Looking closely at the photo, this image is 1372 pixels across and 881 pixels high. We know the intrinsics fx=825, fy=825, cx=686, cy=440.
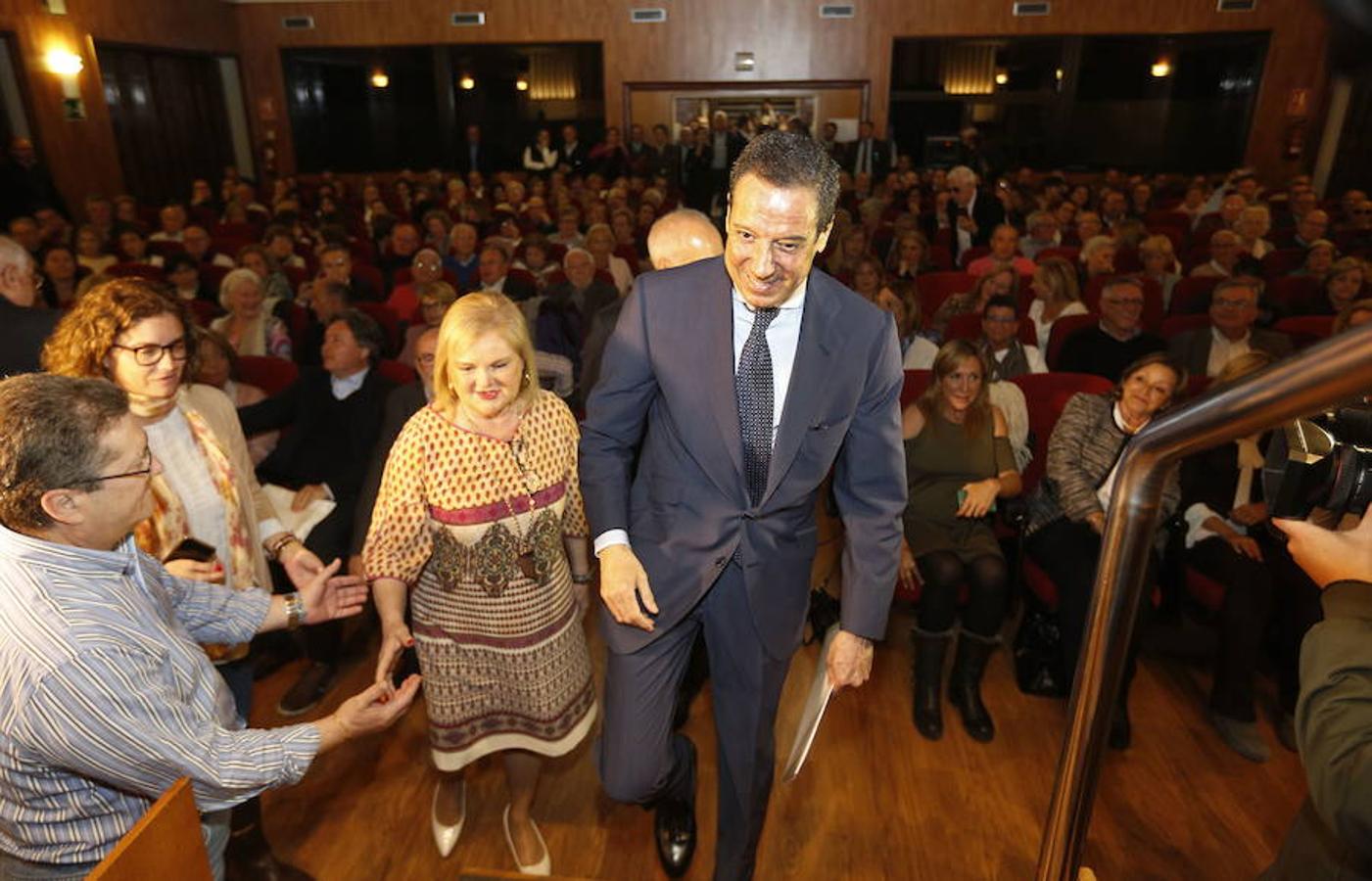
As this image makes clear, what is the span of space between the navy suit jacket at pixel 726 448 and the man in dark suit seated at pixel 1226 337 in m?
3.16

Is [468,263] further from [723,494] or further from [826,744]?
[723,494]

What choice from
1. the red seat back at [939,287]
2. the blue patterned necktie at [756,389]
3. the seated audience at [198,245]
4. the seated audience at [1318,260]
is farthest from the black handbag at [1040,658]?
the seated audience at [198,245]

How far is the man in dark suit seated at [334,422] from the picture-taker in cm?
318

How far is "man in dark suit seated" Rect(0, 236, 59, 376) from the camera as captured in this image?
2766 mm

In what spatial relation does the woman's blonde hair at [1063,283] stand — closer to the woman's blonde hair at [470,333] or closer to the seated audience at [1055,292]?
the seated audience at [1055,292]

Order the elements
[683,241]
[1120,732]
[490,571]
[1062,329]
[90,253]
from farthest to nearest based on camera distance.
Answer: [90,253]
[1062,329]
[1120,732]
[683,241]
[490,571]

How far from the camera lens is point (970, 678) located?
2.90 metres

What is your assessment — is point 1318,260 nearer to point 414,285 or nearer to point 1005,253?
point 1005,253

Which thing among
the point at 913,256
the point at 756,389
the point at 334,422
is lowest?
the point at 334,422

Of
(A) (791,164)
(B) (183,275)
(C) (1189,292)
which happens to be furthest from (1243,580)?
(B) (183,275)

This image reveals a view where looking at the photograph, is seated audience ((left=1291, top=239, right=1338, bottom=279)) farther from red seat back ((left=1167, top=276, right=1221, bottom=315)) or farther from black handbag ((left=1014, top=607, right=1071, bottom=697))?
black handbag ((left=1014, top=607, right=1071, bottom=697))

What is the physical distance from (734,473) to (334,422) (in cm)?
218

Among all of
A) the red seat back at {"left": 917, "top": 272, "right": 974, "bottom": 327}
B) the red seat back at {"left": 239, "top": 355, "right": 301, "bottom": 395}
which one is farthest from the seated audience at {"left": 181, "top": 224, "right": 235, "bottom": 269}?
the red seat back at {"left": 917, "top": 272, "right": 974, "bottom": 327}

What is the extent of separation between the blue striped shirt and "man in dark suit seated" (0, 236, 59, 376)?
6.39 ft
